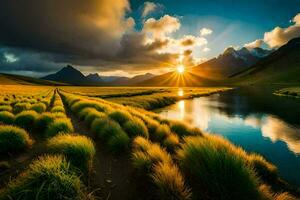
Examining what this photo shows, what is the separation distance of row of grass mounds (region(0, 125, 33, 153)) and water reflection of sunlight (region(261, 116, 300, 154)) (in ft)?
60.0

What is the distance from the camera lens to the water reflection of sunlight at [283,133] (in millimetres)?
17155

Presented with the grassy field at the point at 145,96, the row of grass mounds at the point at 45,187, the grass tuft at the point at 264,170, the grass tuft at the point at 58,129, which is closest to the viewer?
the row of grass mounds at the point at 45,187

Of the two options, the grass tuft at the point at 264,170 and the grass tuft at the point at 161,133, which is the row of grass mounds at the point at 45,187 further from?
the grass tuft at the point at 264,170

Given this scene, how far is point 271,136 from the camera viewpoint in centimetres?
2002

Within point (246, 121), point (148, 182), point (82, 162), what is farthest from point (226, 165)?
point (246, 121)

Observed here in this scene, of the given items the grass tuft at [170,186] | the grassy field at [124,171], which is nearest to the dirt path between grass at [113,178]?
the grassy field at [124,171]

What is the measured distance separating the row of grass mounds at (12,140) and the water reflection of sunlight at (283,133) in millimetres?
18294

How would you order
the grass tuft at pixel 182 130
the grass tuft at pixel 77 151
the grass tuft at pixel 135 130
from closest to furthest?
1. the grass tuft at pixel 77 151
2. the grass tuft at pixel 135 130
3. the grass tuft at pixel 182 130

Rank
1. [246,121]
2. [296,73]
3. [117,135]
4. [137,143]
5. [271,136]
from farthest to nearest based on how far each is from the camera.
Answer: [296,73]
[246,121]
[271,136]
[117,135]
[137,143]

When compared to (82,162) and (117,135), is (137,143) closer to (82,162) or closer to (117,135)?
(117,135)

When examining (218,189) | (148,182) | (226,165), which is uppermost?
(226,165)

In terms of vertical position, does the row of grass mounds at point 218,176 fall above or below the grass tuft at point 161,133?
above

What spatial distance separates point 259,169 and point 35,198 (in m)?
9.81

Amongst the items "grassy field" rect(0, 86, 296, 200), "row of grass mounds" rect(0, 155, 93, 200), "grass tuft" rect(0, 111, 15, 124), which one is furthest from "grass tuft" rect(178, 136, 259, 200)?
"grass tuft" rect(0, 111, 15, 124)
